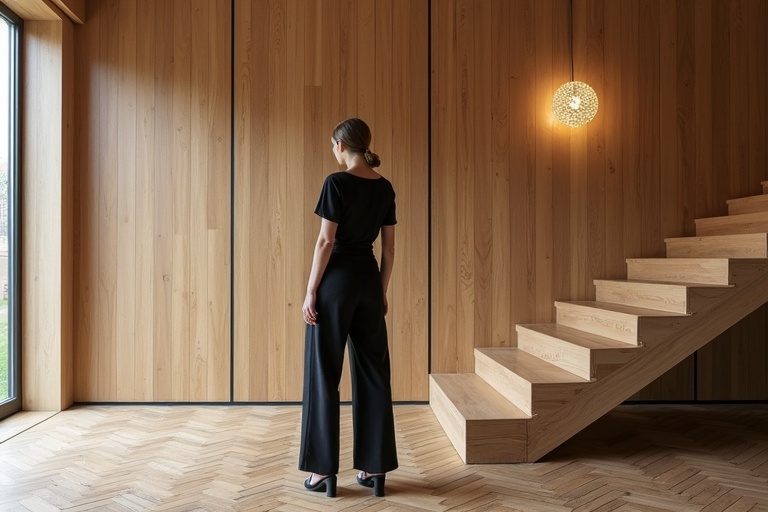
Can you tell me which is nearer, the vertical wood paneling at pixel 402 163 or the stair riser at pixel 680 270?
the stair riser at pixel 680 270

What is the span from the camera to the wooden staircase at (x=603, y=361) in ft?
8.80

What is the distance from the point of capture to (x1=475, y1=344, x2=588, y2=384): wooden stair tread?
109 inches

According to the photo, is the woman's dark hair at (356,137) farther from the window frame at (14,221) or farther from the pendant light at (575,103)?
the window frame at (14,221)

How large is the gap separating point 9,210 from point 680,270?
4023 millimetres

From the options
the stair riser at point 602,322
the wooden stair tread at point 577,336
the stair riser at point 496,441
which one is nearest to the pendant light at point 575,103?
the stair riser at point 602,322

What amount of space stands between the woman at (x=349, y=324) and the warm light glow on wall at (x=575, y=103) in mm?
1915

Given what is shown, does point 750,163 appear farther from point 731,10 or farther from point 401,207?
point 401,207

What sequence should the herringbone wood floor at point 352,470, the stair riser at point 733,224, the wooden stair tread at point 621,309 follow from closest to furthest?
the herringbone wood floor at point 352,470 < the wooden stair tread at point 621,309 < the stair riser at point 733,224

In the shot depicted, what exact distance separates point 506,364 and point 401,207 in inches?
49.0

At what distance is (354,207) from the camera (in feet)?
7.47

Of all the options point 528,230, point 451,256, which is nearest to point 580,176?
point 528,230

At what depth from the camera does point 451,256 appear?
3.77 m

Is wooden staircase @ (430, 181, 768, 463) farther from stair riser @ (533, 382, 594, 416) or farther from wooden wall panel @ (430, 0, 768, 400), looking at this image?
wooden wall panel @ (430, 0, 768, 400)

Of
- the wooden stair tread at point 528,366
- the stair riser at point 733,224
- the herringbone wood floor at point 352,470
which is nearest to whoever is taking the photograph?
the herringbone wood floor at point 352,470
